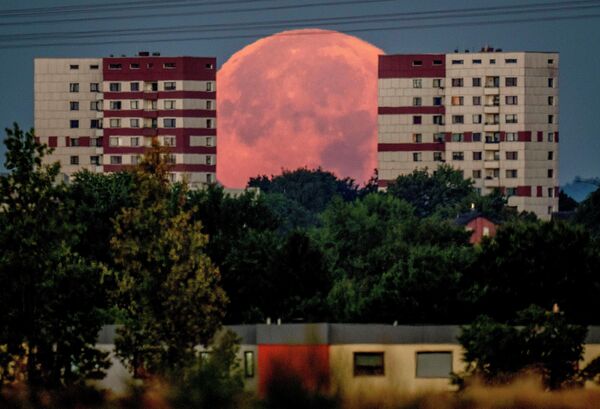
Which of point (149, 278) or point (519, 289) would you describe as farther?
point (519, 289)

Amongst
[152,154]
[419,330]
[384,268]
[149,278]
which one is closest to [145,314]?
[149,278]

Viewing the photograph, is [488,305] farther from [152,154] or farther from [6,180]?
[6,180]

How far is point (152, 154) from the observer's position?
220ft

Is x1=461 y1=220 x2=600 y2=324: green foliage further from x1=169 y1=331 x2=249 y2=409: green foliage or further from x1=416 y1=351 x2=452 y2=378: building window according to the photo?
x1=169 y1=331 x2=249 y2=409: green foliage

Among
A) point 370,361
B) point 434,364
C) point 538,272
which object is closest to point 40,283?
point 370,361

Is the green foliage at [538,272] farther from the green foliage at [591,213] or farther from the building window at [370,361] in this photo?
the green foliage at [591,213]

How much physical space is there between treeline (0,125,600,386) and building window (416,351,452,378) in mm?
7931

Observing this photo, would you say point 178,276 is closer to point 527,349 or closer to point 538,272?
point 527,349

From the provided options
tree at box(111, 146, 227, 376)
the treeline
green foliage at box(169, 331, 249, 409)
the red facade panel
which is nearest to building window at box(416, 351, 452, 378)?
the treeline

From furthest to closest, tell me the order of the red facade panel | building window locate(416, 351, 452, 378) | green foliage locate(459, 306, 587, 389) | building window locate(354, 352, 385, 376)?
1. building window locate(416, 351, 452, 378)
2. building window locate(354, 352, 385, 376)
3. green foliage locate(459, 306, 587, 389)
4. the red facade panel

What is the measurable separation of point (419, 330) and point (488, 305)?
36.0 ft

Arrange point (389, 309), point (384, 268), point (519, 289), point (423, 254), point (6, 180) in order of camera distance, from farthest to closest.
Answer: point (384, 268), point (423, 254), point (389, 309), point (519, 289), point (6, 180)

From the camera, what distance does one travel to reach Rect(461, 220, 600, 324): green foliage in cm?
7938

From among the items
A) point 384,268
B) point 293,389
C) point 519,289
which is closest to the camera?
point 293,389
